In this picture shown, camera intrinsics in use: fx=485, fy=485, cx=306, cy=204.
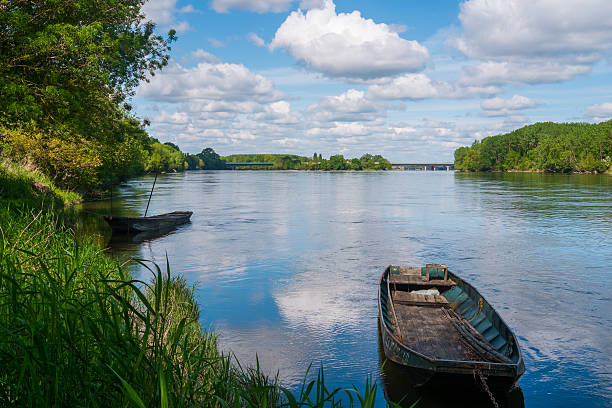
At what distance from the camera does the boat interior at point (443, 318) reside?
1124 centimetres

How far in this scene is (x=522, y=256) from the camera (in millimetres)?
26625

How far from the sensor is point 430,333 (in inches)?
498

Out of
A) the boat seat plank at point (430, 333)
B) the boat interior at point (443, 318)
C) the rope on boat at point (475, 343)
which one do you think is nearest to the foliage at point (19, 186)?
the boat interior at point (443, 318)

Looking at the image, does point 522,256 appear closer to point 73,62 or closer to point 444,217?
point 444,217

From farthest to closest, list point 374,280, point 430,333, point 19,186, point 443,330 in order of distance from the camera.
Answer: point 19,186
point 374,280
point 443,330
point 430,333

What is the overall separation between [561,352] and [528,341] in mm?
978

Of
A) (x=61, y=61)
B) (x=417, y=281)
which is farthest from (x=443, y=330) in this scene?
(x=61, y=61)

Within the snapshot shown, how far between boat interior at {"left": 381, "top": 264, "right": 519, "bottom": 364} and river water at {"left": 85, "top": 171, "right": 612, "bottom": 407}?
40.1 inches

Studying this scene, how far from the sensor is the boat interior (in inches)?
443

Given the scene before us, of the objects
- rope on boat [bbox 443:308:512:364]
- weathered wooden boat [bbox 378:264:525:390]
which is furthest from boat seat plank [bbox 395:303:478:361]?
rope on boat [bbox 443:308:512:364]

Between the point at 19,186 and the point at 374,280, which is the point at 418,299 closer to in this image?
the point at 374,280

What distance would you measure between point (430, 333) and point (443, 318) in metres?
1.37

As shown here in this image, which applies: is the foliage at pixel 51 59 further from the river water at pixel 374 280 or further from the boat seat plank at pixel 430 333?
the boat seat plank at pixel 430 333

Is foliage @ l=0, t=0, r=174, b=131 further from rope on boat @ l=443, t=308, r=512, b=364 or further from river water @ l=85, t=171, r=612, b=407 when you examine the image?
rope on boat @ l=443, t=308, r=512, b=364
